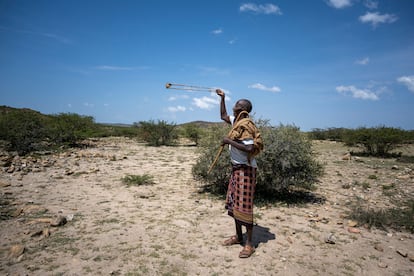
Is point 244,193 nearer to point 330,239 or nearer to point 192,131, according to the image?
point 330,239

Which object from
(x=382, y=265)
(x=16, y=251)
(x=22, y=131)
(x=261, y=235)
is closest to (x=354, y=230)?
(x=382, y=265)

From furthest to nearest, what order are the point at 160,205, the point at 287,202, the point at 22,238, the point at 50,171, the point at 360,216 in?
the point at 50,171 → the point at 287,202 → the point at 160,205 → the point at 360,216 → the point at 22,238

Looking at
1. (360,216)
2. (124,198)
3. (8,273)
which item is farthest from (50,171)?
(360,216)

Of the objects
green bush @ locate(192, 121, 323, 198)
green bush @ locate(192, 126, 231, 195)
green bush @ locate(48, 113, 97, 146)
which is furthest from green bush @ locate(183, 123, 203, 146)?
green bush @ locate(192, 121, 323, 198)

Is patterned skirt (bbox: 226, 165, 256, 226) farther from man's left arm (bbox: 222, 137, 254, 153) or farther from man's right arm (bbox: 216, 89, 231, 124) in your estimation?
man's right arm (bbox: 216, 89, 231, 124)

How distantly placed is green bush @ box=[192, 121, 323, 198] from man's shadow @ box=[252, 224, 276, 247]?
1369mm

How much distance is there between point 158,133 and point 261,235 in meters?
17.2

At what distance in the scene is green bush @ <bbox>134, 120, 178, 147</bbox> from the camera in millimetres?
20547

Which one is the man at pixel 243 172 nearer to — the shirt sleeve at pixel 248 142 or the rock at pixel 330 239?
the shirt sleeve at pixel 248 142

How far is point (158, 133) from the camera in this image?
67.9 feet

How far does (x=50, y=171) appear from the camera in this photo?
8.37 metres

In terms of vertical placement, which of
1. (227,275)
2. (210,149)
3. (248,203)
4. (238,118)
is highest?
(238,118)

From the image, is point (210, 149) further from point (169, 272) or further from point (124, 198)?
point (169, 272)

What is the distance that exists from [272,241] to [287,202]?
6.82 feet
